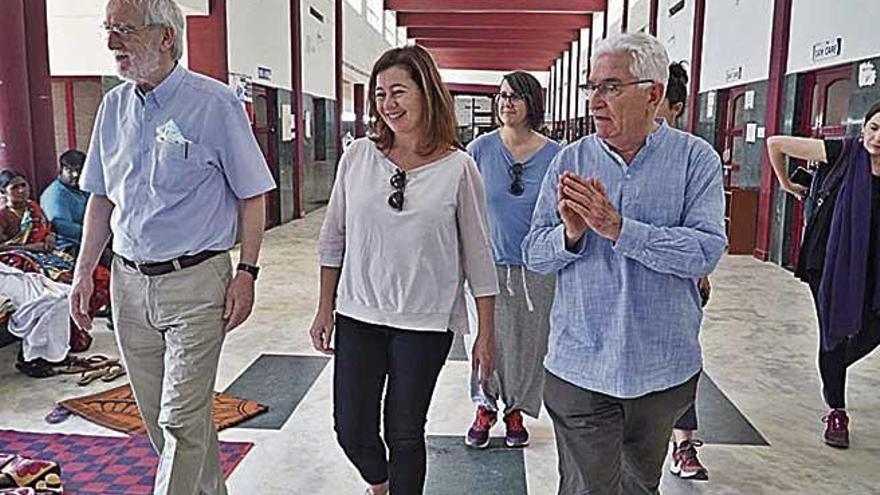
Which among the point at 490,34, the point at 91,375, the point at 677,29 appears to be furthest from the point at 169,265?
the point at 490,34

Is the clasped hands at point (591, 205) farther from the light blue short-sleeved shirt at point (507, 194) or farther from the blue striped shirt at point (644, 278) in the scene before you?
the light blue short-sleeved shirt at point (507, 194)

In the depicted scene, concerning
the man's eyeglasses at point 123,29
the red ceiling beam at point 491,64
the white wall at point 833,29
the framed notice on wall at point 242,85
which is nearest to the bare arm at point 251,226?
the man's eyeglasses at point 123,29

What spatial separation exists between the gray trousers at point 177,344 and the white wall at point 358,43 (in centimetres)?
1263

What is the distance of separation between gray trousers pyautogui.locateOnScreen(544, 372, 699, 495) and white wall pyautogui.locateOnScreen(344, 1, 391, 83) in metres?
13.1

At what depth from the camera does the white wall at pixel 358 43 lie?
15320 mm

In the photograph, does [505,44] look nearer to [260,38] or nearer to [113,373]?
[260,38]

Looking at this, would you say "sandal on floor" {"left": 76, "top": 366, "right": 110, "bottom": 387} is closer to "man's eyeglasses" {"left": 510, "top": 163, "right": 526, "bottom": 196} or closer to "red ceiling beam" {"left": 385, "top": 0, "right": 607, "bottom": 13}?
"man's eyeglasses" {"left": 510, "top": 163, "right": 526, "bottom": 196}

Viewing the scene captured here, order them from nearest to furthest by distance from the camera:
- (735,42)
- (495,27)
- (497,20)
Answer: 1. (735,42)
2. (497,20)
3. (495,27)

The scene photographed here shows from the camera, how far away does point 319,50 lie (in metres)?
12.9

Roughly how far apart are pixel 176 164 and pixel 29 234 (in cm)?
331

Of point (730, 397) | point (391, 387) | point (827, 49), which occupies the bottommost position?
point (730, 397)

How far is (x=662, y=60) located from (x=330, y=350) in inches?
50.1

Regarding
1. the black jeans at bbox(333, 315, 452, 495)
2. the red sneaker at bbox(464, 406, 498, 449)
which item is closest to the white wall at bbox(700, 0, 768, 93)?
the red sneaker at bbox(464, 406, 498, 449)

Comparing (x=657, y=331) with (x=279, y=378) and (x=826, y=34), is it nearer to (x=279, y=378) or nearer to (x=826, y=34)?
(x=279, y=378)
